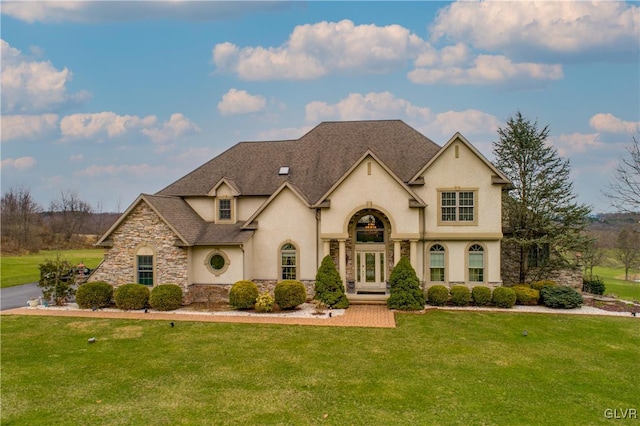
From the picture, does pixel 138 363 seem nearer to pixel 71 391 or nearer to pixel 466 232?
pixel 71 391

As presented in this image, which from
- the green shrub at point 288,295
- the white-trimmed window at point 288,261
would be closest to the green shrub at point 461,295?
the green shrub at point 288,295

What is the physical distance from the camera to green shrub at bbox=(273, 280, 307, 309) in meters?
19.6

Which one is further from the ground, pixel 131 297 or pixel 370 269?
pixel 370 269

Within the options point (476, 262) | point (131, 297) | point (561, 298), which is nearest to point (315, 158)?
point (476, 262)

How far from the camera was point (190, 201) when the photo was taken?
24.7 m

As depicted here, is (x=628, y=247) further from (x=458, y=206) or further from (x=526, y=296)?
(x=458, y=206)

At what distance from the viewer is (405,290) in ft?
64.6

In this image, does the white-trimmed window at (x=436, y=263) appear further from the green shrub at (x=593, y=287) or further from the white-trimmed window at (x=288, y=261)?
the green shrub at (x=593, y=287)

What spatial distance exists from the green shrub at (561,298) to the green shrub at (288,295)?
12.8 m

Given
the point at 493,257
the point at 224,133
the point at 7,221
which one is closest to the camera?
the point at 493,257

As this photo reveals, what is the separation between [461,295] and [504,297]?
6.93 ft

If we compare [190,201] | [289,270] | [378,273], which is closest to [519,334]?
[378,273]

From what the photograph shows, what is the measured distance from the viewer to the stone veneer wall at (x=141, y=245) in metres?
21.0

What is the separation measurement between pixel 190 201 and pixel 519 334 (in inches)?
760
